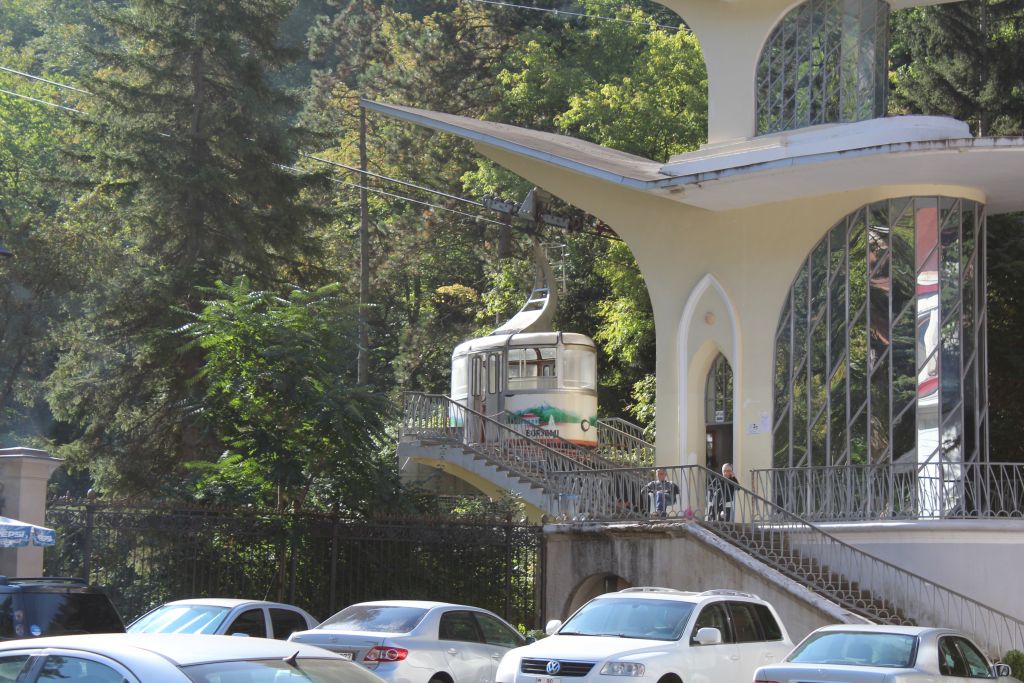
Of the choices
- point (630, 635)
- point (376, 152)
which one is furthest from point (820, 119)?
point (376, 152)

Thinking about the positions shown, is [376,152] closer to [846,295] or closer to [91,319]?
[91,319]

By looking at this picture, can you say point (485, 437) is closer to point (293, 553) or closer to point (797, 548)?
point (293, 553)

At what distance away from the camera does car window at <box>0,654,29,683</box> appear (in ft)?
23.7

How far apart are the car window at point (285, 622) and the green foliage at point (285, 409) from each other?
7.98 metres

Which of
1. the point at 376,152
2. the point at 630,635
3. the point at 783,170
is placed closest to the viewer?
the point at 630,635

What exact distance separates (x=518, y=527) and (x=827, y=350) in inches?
267

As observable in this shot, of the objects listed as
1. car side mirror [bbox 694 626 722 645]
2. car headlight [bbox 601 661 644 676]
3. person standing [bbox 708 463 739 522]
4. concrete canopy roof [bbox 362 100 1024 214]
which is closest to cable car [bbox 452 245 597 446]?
concrete canopy roof [bbox 362 100 1024 214]

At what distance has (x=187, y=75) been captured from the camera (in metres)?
35.0

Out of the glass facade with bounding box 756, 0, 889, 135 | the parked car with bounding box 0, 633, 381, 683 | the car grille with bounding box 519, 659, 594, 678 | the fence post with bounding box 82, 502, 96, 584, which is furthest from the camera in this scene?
the glass facade with bounding box 756, 0, 889, 135

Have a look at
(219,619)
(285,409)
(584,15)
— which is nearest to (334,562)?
(285,409)

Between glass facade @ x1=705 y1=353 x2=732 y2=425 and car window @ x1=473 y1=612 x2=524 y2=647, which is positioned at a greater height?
glass facade @ x1=705 y1=353 x2=732 y2=425

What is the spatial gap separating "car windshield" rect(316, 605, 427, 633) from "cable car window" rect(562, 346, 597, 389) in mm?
16594

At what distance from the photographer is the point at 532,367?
105ft

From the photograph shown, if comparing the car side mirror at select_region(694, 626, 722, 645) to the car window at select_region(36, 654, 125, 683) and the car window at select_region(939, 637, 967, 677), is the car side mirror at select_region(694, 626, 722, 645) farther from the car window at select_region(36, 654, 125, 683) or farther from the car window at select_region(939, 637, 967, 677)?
the car window at select_region(36, 654, 125, 683)
